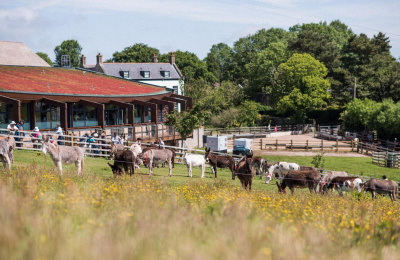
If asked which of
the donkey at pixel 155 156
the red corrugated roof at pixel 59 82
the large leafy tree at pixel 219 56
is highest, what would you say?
the large leafy tree at pixel 219 56

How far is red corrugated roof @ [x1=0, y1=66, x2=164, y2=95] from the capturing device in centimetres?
3644

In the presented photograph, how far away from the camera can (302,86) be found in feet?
259

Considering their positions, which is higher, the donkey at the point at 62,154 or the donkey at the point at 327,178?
the donkey at the point at 62,154

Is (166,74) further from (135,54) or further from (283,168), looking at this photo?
(283,168)

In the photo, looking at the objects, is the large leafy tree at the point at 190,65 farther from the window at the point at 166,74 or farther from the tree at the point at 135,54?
the window at the point at 166,74

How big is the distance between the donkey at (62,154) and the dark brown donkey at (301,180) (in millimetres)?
9189

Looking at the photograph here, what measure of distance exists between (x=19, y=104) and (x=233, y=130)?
148 ft

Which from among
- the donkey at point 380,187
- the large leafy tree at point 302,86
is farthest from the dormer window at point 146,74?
the donkey at point 380,187

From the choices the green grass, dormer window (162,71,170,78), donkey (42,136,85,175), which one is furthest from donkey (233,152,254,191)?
dormer window (162,71,170,78)

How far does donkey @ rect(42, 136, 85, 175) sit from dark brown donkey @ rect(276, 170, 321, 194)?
30.1 ft

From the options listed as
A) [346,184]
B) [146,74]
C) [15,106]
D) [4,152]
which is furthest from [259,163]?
[146,74]

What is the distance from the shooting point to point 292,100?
77750mm

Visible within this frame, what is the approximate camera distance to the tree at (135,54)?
126m

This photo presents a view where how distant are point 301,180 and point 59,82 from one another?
27.3 meters
